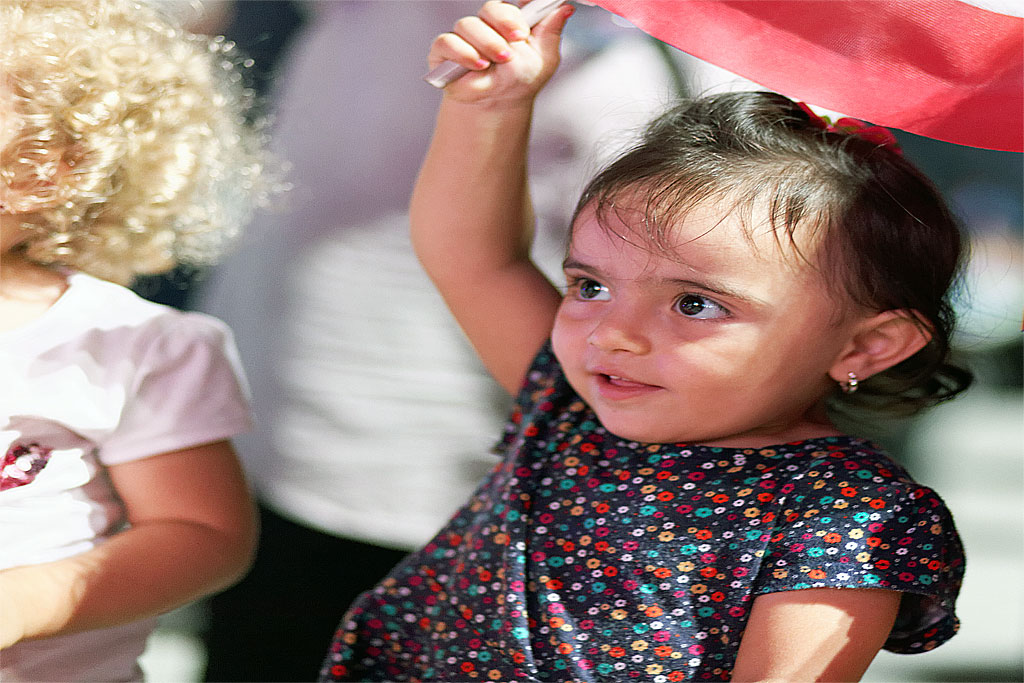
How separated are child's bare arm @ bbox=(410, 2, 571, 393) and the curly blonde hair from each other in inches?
7.2

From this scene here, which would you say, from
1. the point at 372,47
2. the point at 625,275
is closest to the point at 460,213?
the point at 625,275

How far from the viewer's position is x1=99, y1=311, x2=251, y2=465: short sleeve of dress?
73 centimetres

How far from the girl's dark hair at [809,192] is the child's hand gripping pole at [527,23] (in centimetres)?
12

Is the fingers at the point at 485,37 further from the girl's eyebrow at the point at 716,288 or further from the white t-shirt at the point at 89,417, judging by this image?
the white t-shirt at the point at 89,417

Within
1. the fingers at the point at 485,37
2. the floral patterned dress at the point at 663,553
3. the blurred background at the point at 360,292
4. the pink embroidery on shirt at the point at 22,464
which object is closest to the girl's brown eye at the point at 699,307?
the floral patterned dress at the point at 663,553

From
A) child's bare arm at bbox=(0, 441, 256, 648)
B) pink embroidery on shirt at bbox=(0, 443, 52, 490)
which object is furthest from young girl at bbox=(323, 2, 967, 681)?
pink embroidery on shirt at bbox=(0, 443, 52, 490)

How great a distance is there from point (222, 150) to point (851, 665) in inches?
24.5

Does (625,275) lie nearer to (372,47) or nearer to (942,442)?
(372,47)

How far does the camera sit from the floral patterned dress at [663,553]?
2.07ft

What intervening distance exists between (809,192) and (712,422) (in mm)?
168

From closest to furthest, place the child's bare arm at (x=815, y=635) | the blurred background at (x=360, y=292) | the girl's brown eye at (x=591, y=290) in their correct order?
1. the child's bare arm at (x=815, y=635)
2. the girl's brown eye at (x=591, y=290)
3. the blurred background at (x=360, y=292)

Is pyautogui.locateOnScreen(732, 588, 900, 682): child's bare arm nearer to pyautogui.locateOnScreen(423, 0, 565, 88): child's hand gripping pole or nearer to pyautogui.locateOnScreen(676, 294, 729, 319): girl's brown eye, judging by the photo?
pyautogui.locateOnScreen(676, 294, 729, 319): girl's brown eye

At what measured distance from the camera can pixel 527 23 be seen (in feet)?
2.20

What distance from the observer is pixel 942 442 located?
1.24 metres
